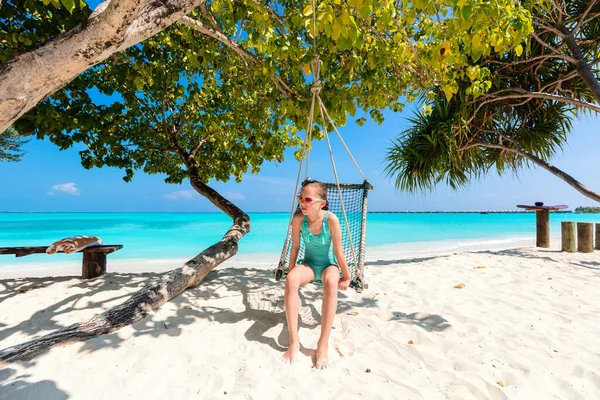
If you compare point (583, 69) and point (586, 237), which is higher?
A: point (583, 69)

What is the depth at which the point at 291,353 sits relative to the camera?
1.57 m

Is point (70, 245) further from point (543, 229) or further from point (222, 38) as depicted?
point (543, 229)

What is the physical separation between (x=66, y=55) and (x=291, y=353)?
158 cm

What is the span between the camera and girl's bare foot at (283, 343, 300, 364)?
155cm

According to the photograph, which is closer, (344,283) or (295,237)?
(344,283)

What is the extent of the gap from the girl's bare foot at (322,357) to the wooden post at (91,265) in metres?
2.76

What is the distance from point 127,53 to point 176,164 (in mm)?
2164

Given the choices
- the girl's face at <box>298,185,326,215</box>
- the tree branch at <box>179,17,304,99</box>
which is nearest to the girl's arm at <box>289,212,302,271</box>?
the girl's face at <box>298,185,326,215</box>

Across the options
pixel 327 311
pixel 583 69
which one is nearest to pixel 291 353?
pixel 327 311

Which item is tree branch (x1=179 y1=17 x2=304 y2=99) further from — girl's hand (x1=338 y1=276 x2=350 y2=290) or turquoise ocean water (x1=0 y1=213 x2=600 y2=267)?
turquoise ocean water (x1=0 y1=213 x2=600 y2=267)


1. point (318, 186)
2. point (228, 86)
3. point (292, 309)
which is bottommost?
point (292, 309)

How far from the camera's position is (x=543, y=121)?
491cm

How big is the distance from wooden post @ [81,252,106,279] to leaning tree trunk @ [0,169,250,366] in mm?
1188

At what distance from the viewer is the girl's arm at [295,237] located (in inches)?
76.8
